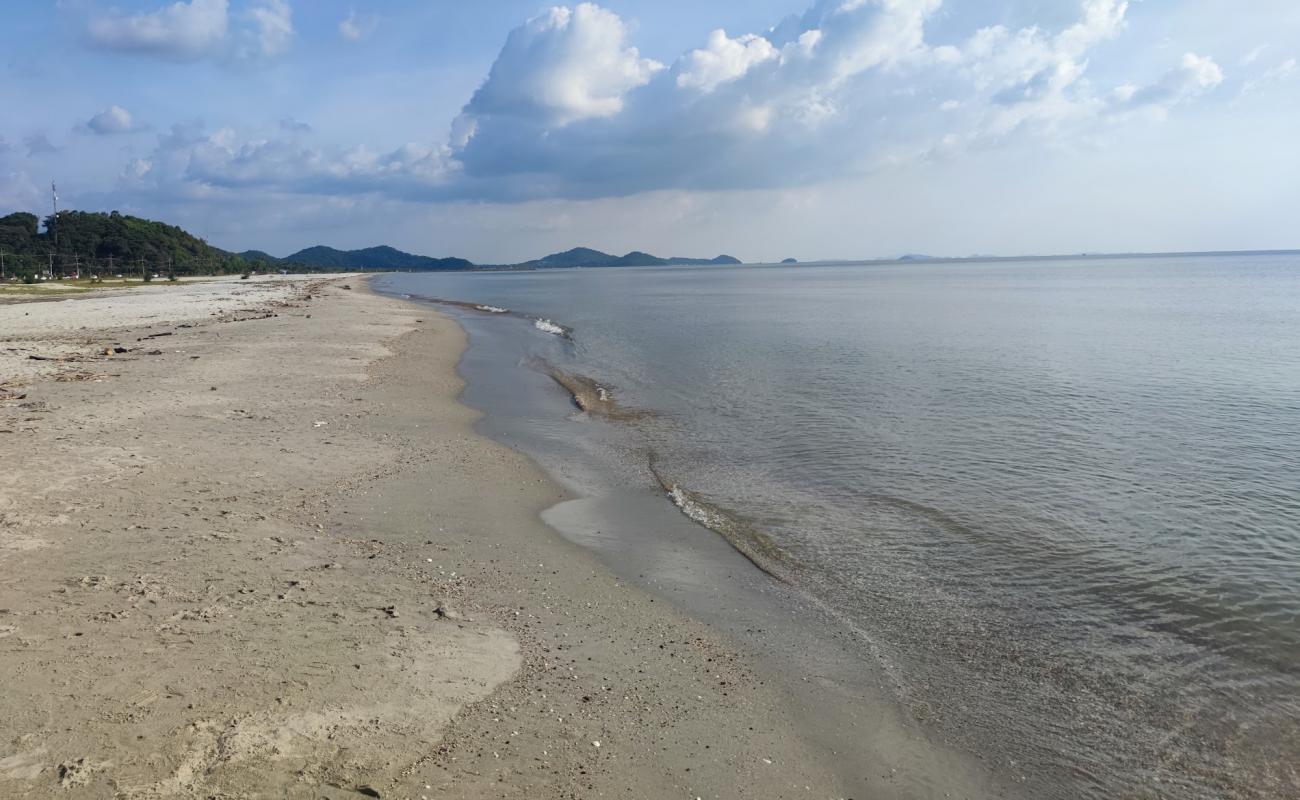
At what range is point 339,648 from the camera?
6.90 metres

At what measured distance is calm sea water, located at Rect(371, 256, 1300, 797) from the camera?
7.16 metres

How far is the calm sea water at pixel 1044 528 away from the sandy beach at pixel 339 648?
2.21 metres

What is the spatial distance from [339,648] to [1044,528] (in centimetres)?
1147

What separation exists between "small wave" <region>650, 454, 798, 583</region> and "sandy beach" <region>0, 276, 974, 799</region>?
7.80ft

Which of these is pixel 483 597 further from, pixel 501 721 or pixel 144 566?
pixel 144 566

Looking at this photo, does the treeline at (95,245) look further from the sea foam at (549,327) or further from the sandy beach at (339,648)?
the sandy beach at (339,648)

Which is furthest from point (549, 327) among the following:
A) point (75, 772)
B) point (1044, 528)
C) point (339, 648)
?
point (75, 772)

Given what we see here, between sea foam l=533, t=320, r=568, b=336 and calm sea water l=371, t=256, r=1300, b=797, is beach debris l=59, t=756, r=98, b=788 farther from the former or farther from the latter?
sea foam l=533, t=320, r=568, b=336

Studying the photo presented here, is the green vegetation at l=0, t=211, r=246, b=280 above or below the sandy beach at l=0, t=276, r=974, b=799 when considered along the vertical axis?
above

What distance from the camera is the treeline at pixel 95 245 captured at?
4742 inches

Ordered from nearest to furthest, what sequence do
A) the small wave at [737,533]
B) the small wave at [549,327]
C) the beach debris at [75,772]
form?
the beach debris at [75,772]
the small wave at [737,533]
the small wave at [549,327]

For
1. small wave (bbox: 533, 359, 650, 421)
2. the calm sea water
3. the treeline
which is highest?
the treeline

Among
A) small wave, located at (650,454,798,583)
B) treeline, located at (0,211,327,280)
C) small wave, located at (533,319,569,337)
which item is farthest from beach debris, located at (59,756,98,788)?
treeline, located at (0,211,327,280)

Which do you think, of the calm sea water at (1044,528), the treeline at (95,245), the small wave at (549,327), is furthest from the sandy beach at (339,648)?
the treeline at (95,245)
